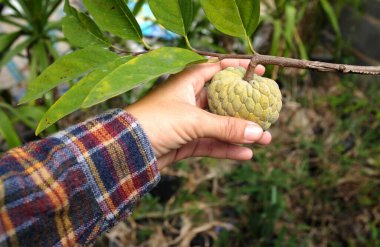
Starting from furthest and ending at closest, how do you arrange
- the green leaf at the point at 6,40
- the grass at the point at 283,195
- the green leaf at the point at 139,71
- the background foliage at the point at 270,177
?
the grass at the point at 283,195
the background foliage at the point at 270,177
the green leaf at the point at 6,40
the green leaf at the point at 139,71

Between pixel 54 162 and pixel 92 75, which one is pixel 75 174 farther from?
pixel 92 75

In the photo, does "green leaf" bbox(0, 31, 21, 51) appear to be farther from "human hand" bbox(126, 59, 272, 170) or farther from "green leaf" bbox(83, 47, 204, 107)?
"green leaf" bbox(83, 47, 204, 107)

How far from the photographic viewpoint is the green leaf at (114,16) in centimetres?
71

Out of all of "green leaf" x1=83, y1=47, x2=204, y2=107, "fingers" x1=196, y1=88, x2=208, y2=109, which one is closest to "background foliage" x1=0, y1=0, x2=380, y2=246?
"fingers" x1=196, y1=88, x2=208, y2=109

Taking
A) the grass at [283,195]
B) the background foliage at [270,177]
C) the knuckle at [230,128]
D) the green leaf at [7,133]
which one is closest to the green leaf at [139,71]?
the knuckle at [230,128]

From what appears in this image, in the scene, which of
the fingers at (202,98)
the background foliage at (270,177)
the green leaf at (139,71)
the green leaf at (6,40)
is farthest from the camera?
the background foliage at (270,177)

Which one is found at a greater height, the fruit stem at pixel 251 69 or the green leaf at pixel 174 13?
the green leaf at pixel 174 13

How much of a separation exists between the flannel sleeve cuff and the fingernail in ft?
0.66

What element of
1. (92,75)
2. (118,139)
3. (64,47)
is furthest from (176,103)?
(64,47)

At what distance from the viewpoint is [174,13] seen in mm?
718

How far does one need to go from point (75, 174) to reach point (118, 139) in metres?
0.11

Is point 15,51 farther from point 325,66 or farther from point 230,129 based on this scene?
point 325,66

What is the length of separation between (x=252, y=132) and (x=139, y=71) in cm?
31

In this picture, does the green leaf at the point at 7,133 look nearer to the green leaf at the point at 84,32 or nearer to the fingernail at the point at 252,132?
the green leaf at the point at 84,32
